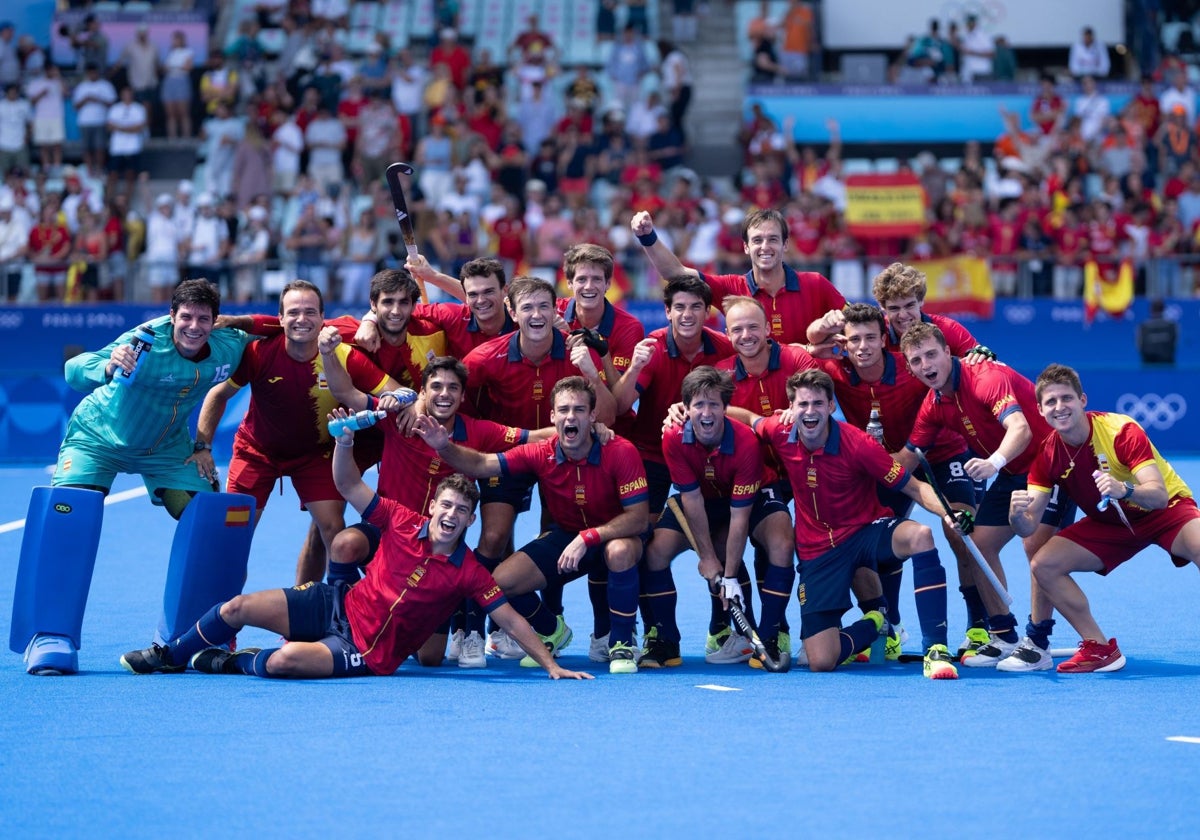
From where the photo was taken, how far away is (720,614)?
29.5ft

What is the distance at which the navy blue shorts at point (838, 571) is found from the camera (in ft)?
28.3

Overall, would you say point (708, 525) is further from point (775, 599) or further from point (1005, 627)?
point (1005, 627)

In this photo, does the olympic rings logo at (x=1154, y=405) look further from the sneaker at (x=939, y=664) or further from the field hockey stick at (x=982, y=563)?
the sneaker at (x=939, y=664)

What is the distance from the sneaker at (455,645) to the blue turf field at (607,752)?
33 centimetres

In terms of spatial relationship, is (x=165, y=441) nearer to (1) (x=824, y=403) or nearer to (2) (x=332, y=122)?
(1) (x=824, y=403)

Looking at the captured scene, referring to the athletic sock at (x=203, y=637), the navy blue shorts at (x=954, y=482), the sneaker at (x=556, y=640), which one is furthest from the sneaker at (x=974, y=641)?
the athletic sock at (x=203, y=637)

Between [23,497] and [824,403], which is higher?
[824,403]

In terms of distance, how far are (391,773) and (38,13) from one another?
24.8 metres

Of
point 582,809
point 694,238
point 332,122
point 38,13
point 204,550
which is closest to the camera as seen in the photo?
point 582,809

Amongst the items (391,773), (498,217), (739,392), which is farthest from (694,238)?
(391,773)

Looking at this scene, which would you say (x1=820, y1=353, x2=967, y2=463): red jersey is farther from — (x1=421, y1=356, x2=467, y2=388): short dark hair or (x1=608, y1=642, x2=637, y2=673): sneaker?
(x1=421, y1=356, x2=467, y2=388): short dark hair

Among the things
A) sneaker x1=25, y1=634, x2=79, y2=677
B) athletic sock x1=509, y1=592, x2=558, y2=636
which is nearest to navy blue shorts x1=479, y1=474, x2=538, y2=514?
athletic sock x1=509, y1=592, x2=558, y2=636

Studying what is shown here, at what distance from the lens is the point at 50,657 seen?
846 centimetres

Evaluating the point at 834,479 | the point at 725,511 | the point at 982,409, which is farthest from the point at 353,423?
the point at 982,409
